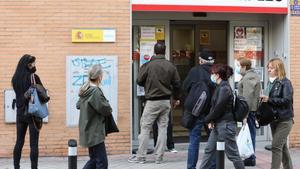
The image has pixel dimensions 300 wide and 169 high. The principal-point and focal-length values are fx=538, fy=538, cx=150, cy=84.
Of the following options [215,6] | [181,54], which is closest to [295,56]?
[215,6]

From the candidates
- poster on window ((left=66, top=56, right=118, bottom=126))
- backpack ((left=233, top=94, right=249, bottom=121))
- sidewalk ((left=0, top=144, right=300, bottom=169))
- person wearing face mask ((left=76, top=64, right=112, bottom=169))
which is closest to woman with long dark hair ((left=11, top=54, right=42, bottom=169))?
sidewalk ((left=0, top=144, right=300, bottom=169))

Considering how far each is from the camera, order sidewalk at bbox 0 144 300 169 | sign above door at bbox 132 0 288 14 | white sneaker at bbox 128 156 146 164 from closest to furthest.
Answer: sidewalk at bbox 0 144 300 169, white sneaker at bbox 128 156 146 164, sign above door at bbox 132 0 288 14

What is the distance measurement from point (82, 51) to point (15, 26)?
1.22m

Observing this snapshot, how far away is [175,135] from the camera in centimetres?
1111

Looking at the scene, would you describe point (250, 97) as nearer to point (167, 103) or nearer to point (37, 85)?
point (167, 103)

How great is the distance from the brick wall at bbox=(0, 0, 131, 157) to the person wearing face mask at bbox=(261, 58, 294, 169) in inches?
117

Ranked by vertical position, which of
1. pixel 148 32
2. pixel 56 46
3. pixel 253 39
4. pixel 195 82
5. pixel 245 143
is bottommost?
pixel 245 143

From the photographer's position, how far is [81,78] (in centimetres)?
959

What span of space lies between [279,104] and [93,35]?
144 inches

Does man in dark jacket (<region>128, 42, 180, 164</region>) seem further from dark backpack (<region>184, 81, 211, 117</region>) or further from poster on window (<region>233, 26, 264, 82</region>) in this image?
poster on window (<region>233, 26, 264, 82</region>)

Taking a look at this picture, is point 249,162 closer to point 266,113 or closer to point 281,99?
point 266,113

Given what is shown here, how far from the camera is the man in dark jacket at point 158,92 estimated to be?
8836 millimetres

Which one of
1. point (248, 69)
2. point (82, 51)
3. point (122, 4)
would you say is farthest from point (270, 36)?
point (82, 51)

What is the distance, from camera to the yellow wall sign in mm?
9469
